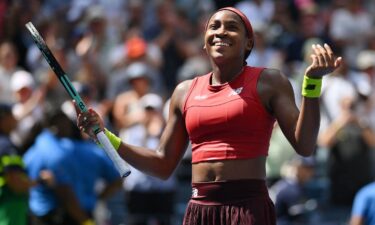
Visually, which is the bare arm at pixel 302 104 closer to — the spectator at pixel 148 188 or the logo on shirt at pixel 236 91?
the logo on shirt at pixel 236 91

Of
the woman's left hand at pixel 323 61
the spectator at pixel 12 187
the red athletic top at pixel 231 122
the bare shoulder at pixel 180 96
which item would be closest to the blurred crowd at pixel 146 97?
the spectator at pixel 12 187

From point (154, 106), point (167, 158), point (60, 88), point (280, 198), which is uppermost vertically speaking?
point (60, 88)

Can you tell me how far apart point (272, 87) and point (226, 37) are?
0.42 meters

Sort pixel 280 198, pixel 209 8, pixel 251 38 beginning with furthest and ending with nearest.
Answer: pixel 209 8 → pixel 280 198 → pixel 251 38

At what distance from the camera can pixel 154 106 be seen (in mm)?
12562

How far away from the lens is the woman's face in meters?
6.07

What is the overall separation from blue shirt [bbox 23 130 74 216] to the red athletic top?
4617 millimetres

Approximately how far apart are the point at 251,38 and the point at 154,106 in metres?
6.42

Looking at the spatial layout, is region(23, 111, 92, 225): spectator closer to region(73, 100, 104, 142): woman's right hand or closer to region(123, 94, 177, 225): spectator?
region(123, 94, 177, 225): spectator

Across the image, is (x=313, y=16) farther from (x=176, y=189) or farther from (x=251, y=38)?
(x=251, y=38)

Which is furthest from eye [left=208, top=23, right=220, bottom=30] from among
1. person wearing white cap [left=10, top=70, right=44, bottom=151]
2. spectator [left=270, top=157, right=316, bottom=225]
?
person wearing white cap [left=10, top=70, right=44, bottom=151]

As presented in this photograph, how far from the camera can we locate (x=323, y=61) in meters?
5.55

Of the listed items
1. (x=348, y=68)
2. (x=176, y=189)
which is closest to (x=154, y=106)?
(x=176, y=189)

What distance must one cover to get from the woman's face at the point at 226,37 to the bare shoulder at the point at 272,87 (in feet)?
0.83
